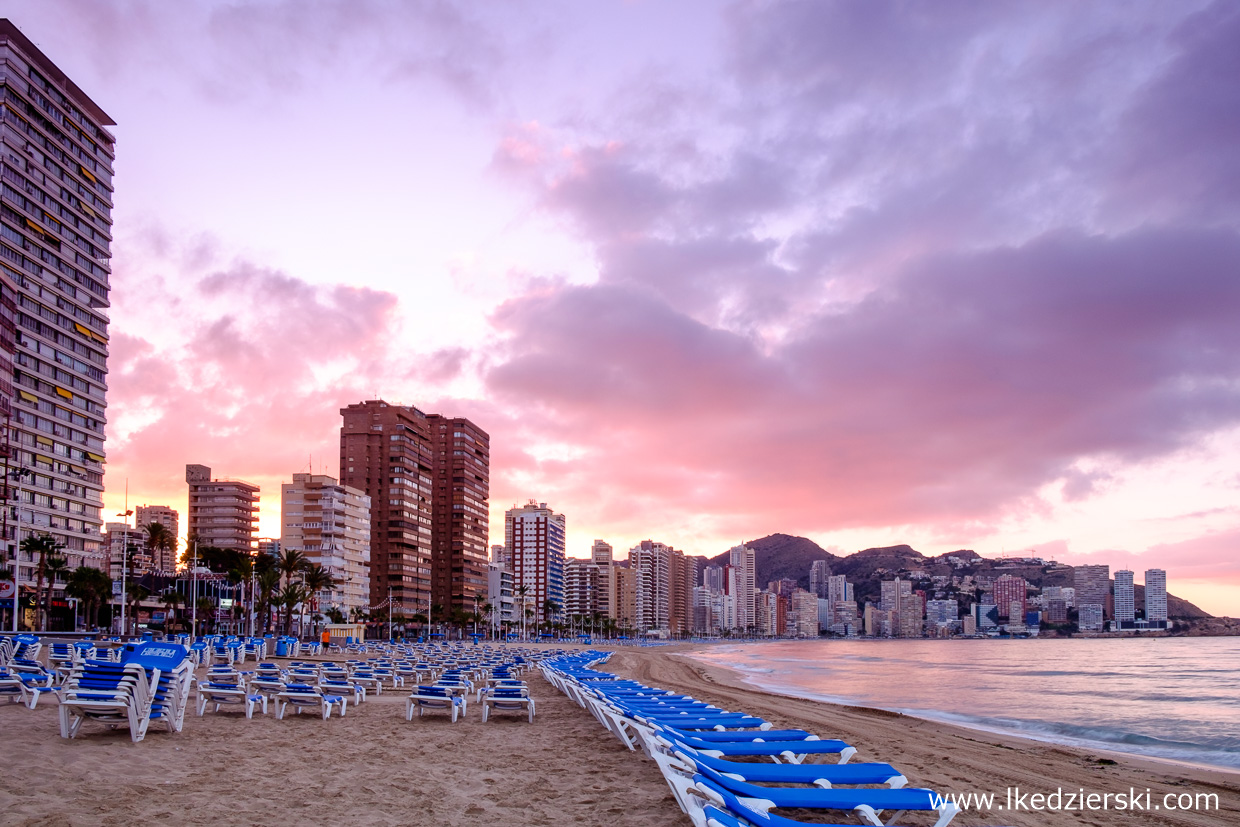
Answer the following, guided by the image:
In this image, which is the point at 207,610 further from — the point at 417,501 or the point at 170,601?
the point at 417,501

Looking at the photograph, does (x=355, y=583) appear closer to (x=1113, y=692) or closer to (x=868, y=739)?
(x=1113, y=692)

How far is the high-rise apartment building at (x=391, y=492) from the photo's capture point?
124 meters

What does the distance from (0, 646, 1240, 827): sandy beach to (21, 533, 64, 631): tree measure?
2433 inches

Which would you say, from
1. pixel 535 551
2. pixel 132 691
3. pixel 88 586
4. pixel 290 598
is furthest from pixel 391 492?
pixel 132 691

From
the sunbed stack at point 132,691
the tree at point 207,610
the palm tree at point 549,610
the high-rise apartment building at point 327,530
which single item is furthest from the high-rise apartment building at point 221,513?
the sunbed stack at point 132,691

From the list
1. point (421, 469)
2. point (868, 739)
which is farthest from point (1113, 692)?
point (421, 469)

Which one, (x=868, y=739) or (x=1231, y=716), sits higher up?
(x=868, y=739)

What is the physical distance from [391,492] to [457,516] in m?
18.4

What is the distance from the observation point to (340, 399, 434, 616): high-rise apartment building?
124 meters

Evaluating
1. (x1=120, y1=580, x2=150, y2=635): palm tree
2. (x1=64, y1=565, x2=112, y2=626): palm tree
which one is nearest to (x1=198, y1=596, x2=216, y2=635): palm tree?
(x1=120, y1=580, x2=150, y2=635): palm tree

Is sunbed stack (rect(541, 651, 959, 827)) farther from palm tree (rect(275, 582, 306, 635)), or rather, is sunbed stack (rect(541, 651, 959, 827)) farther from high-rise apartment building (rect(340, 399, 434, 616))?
high-rise apartment building (rect(340, 399, 434, 616))

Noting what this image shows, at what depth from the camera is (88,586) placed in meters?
71.6

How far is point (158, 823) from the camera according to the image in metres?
7.09

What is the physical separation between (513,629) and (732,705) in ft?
448
